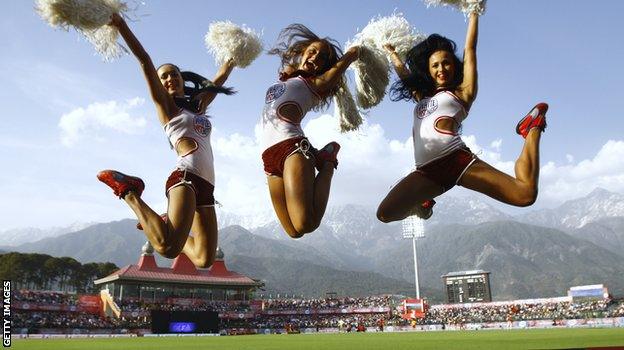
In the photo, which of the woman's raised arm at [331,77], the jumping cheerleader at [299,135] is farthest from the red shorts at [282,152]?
the woman's raised arm at [331,77]

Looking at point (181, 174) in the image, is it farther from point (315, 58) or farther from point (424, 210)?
point (424, 210)

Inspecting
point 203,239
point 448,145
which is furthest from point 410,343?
point 448,145

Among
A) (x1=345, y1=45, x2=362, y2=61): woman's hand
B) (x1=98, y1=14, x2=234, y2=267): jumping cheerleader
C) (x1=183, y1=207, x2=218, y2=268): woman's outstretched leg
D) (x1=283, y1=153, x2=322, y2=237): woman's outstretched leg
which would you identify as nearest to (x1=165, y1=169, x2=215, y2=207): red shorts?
(x1=98, y1=14, x2=234, y2=267): jumping cheerleader

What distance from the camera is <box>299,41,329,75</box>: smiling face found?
688cm

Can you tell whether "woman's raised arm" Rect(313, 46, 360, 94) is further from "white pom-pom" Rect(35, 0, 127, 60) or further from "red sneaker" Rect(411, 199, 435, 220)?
"white pom-pom" Rect(35, 0, 127, 60)

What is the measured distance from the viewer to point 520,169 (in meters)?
5.77

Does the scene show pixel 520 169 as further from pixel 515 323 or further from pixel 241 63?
pixel 515 323

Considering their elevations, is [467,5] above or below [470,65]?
above

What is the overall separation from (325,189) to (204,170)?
1799mm

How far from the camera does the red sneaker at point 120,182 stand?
6477 millimetres

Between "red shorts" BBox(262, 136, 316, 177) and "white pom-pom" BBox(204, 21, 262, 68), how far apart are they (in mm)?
2464

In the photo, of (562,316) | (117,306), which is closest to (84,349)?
(117,306)

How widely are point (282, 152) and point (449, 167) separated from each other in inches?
79.8

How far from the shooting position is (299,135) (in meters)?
6.38
